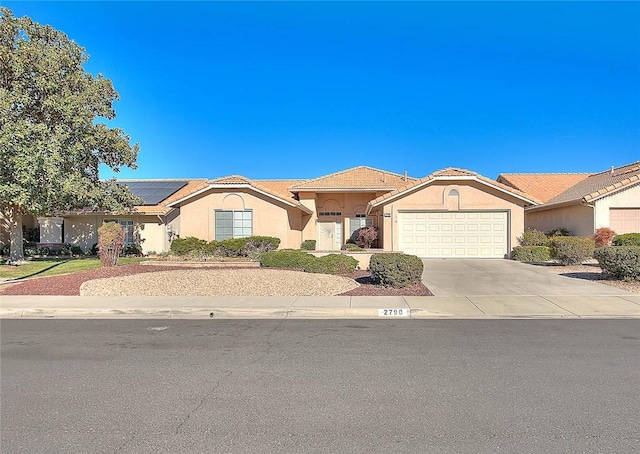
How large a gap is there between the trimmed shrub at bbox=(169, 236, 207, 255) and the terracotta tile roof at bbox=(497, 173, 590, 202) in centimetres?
2246

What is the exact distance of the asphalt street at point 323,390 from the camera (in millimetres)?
3750

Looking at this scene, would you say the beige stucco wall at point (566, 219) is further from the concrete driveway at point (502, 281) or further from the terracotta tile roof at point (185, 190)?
the terracotta tile roof at point (185, 190)

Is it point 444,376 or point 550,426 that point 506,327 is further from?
point 550,426

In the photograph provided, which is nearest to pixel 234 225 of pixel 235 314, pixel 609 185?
pixel 235 314

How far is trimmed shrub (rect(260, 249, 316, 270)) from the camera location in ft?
52.7

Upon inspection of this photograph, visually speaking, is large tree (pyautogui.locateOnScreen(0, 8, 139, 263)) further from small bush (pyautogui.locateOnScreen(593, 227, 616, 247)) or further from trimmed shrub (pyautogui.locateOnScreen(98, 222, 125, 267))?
small bush (pyautogui.locateOnScreen(593, 227, 616, 247))

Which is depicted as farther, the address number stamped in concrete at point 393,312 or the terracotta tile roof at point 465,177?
the terracotta tile roof at point 465,177

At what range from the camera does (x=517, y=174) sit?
113ft

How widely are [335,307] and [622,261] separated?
8.86 m

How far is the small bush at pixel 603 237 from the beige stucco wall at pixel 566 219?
34.0 inches

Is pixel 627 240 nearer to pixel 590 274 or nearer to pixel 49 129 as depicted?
pixel 590 274

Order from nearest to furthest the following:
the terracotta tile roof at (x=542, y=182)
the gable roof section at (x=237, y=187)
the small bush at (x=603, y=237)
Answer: the small bush at (x=603, y=237) → the gable roof section at (x=237, y=187) → the terracotta tile roof at (x=542, y=182)

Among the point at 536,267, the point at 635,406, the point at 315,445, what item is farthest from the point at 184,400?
the point at 536,267

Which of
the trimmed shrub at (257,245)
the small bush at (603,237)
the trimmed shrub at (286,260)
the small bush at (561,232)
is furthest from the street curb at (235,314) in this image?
the small bush at (561,232)
